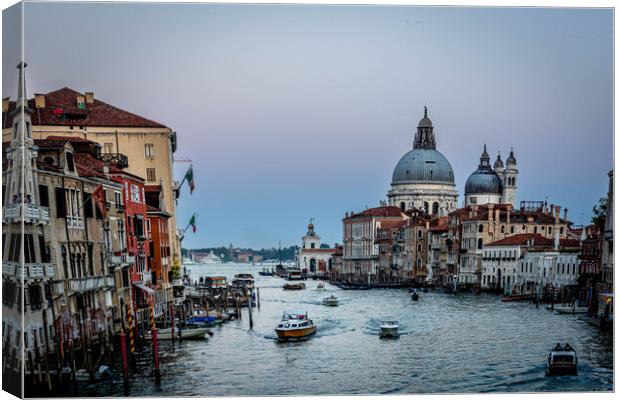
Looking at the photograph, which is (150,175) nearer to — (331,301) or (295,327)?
(295,327)

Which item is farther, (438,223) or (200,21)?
(438,223)

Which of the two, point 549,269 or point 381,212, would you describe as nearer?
point 381,212

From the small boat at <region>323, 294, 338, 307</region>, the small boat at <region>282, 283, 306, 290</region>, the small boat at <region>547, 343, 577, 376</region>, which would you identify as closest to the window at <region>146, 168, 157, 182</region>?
the small boat at <region>547, 343, 577, 376</region>

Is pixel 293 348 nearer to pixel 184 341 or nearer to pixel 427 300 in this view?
pixel 184 341

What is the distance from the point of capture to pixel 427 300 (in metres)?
35.1

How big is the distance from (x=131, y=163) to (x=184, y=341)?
3.49 meters

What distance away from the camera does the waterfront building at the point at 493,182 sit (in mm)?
20656

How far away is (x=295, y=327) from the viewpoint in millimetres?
23219

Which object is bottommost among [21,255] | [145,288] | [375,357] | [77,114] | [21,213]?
[375,357]

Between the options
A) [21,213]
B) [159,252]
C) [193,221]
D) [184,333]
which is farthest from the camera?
[159,252]

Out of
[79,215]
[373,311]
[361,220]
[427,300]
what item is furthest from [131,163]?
[427,300]

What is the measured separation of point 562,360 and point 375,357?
327 centimetres

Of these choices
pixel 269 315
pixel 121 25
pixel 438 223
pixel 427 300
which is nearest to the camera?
pixel 121 25

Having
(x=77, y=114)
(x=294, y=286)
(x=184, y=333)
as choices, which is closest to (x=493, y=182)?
(x=294, y=286)
